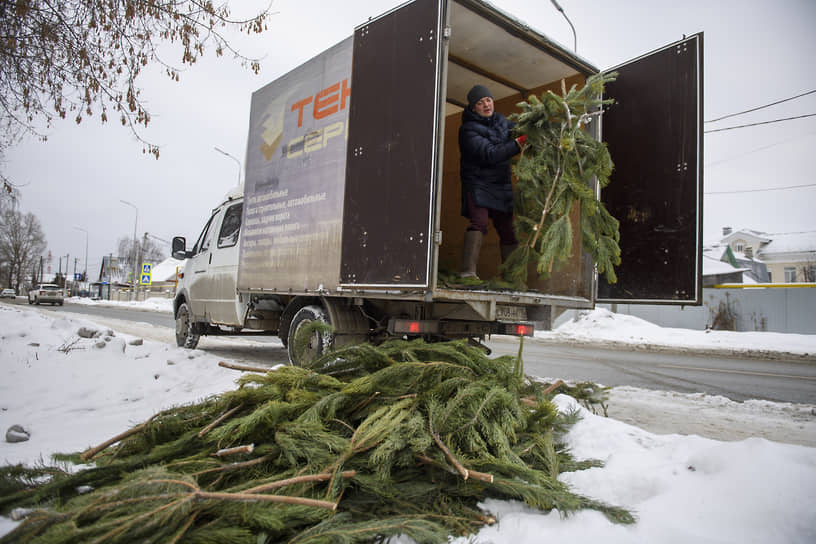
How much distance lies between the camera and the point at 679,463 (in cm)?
227

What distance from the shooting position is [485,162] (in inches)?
196

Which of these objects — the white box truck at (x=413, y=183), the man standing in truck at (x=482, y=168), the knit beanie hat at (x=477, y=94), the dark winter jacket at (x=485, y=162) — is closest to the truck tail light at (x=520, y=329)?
the white box truck at (x=413, y=183)

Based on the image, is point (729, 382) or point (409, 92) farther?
point (729, 382)

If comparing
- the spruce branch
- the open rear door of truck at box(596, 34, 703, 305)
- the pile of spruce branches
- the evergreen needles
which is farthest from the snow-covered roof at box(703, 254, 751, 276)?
the spruce branch

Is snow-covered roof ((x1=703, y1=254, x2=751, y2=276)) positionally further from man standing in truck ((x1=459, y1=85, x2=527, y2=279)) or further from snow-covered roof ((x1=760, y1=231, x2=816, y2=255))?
snow-covered roof ((x1=760, y1=231, x2=816, y2=255))

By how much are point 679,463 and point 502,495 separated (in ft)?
3.01

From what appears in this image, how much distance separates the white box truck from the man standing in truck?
19.2 inches

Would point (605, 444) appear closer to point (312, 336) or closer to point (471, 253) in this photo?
point (471, 253)

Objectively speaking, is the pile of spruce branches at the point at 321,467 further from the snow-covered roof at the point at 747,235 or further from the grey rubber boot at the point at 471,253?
the snow-covered roof at the point at 747,235

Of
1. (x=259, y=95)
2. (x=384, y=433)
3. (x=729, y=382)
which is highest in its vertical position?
(x=259, y=95)

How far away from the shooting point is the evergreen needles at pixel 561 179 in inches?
174

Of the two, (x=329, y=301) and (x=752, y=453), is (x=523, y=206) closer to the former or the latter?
(x=329, y=301)

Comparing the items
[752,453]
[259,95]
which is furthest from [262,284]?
[752,453]

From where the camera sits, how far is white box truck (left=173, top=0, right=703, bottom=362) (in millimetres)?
3926
